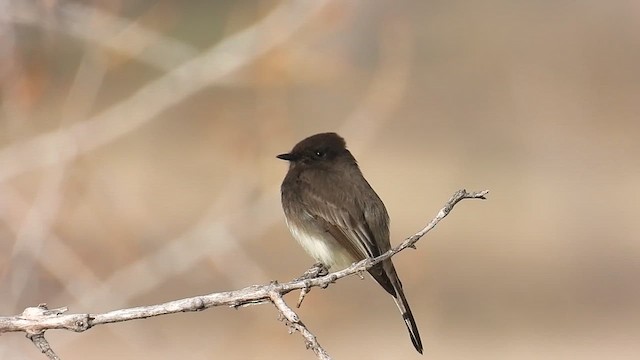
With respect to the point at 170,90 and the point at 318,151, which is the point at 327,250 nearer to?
the point at 318,151

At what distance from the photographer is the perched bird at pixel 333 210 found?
14.8 feet

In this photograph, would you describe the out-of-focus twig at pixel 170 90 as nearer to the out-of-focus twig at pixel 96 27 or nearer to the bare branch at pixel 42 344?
the out-of-focus twig at pixel 96 27

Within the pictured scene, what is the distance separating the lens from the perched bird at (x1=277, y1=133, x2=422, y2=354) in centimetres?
450

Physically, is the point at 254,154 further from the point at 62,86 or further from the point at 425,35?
the point at 425,35

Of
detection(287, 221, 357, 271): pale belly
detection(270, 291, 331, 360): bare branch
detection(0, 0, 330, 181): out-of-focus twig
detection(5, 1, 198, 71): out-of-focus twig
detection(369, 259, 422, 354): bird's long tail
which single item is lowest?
detection(270, 291, 331, 360): bare branch

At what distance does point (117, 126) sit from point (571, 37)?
32.2 feet

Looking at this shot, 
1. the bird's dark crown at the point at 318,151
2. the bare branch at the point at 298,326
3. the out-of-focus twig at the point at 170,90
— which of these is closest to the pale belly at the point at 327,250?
the bird's dark crown at the point at 318,151

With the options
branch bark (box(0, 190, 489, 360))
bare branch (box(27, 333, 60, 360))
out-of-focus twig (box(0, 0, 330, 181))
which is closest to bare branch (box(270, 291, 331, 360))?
branch bark (box(0, 190, 489, 360))

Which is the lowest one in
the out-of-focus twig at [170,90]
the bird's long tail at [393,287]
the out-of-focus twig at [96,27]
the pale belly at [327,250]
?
the bird's long tail at [393,287]

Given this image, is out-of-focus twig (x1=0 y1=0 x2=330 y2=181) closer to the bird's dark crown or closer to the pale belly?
the bird's dark crown

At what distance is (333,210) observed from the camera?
4656 mm

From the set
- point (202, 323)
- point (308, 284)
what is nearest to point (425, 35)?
point (202, 323)

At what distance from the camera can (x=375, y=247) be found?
4.46m

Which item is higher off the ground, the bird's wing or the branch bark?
the bird's wing
